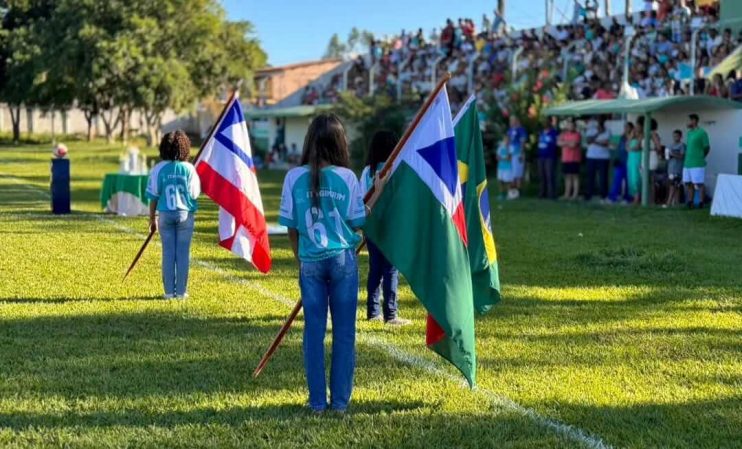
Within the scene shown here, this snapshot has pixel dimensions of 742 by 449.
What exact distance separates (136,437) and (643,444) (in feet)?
9.74

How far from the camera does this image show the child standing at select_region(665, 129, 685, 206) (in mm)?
20250

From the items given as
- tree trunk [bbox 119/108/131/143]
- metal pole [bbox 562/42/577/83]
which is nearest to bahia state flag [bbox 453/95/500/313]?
metal pole [bbox 562/42/577/83]

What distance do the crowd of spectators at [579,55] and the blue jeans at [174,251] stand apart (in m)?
16.2

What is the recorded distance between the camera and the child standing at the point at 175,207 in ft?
31.8

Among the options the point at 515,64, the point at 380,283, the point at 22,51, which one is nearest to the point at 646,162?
the point at 515,64

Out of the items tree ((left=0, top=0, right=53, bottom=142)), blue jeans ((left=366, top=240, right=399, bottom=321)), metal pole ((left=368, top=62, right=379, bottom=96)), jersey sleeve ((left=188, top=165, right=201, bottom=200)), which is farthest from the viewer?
tree ((left=0, top=0, right=53, bottom=142))

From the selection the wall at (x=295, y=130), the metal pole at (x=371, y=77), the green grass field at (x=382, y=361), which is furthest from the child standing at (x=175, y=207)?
the wall at (x=295, y=130)

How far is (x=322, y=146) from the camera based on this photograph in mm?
5543

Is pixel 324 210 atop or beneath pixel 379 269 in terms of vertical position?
atop

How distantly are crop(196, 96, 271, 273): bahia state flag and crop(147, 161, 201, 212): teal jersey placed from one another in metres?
0.30

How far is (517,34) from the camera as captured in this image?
37875mm

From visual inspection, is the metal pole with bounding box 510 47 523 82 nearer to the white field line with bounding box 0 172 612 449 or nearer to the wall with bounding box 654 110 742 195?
the wall with bounding box 654 110 742 195

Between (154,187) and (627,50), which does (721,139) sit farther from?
(154,187)

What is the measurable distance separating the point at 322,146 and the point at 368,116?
1119 inches
